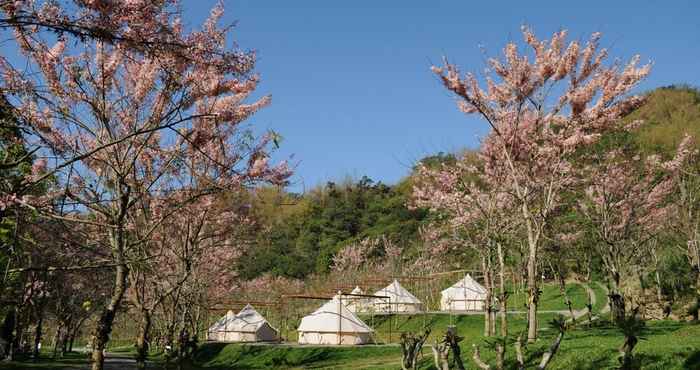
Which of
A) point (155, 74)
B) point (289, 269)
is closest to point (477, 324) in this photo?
point (155, 74)

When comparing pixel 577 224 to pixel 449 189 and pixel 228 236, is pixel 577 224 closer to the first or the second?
pixel 449 189

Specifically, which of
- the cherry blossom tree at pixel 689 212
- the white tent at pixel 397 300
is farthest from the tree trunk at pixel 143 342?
the white tent at pixel 397 300

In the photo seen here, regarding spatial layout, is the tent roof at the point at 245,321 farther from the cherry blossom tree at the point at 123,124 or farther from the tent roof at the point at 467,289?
the cherry blossom tree at the point at 123,124

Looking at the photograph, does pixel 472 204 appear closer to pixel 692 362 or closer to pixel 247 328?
pixel 692 362

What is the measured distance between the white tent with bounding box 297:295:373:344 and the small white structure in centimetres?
945

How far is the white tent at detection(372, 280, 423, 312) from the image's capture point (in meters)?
35.8

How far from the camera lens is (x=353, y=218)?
65.9 m

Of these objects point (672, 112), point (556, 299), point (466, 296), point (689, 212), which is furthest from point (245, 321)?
point (672, 112)

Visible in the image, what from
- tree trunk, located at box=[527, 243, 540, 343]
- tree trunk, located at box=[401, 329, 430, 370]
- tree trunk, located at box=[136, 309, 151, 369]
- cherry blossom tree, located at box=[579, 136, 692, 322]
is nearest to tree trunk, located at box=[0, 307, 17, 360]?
tree trunk, located at box=[136, 309, 151, 369]

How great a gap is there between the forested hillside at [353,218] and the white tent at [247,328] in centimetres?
1345

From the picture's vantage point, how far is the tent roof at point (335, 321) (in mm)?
28609

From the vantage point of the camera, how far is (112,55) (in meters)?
9.27

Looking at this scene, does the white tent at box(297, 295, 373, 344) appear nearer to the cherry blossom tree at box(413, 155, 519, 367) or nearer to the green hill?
the cherry blossom tree at box(413, 155, 519, 367)

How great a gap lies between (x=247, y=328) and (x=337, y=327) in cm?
849
